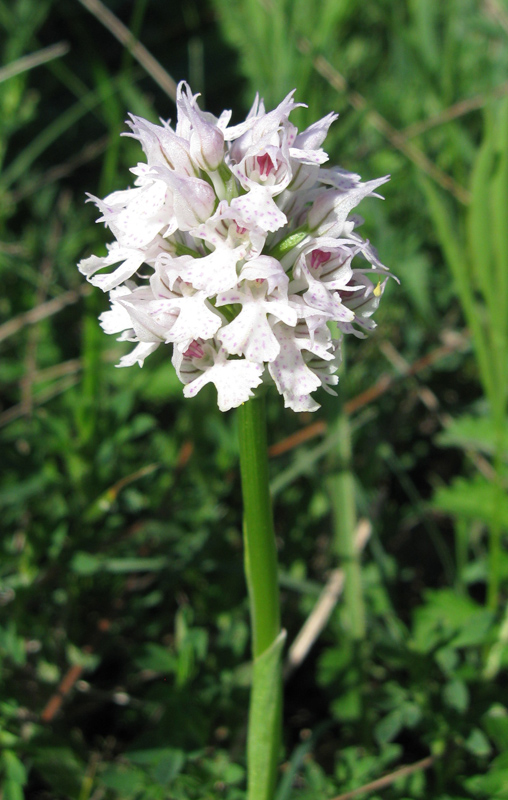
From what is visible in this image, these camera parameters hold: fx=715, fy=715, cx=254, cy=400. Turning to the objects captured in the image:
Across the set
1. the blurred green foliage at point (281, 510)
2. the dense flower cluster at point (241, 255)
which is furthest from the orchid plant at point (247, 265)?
the blurred green foliage at point (281, 510)

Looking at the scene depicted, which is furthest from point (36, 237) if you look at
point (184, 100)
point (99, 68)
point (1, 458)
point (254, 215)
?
point (254, 215)

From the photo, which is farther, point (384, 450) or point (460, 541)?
point (384, 450)

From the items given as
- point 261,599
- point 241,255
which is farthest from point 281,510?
point 241,255

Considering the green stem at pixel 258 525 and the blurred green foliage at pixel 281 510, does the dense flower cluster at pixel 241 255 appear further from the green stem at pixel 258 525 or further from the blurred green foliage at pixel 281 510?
the blurred green foliage at pixel 281 510

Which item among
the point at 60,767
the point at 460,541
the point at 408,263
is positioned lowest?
the point at 60,767

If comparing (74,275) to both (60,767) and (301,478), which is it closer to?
(301,478)

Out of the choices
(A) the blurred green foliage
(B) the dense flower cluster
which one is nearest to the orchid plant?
(B) the dense flower cluster

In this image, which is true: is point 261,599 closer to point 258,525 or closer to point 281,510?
point 258,525
